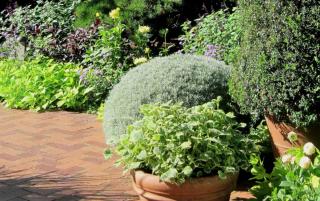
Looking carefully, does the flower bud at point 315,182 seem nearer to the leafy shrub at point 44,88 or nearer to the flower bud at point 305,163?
the flower bud at point 305,163

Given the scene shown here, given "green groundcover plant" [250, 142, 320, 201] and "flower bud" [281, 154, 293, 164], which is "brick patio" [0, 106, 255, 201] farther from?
"flower bud" [281, 154, 293, 164]

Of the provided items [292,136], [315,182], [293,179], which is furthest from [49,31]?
[315,182]

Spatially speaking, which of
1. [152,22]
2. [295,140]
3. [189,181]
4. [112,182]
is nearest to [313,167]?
[295,140]

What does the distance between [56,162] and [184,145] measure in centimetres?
186

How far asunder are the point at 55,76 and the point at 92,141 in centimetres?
189

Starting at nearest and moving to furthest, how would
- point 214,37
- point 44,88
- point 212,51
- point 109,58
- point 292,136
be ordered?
point 292,136, point 212,51, point 214,37, point 44,88, point 109,58

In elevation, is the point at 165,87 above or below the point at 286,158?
above

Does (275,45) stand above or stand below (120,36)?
A: below

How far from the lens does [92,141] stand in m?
5.30

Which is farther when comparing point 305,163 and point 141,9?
point 141,9

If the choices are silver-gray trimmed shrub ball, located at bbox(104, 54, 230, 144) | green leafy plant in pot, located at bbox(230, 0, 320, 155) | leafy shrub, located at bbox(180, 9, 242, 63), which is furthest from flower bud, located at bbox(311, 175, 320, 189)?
leafy shrub, located at bbox(180, 9, 242, 63)

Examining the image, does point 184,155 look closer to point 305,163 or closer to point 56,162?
point 305,163

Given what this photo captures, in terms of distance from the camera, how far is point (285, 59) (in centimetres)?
339

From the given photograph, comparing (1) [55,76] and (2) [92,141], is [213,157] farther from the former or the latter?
(1) [55,76]
